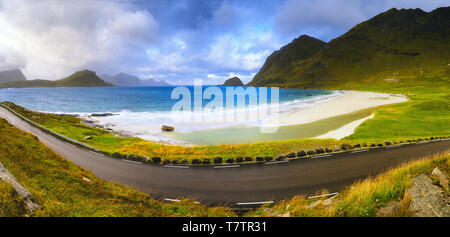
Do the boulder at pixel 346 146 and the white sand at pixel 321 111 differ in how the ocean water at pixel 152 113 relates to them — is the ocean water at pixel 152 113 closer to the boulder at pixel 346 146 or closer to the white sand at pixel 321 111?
the white sand at pixel 321 111

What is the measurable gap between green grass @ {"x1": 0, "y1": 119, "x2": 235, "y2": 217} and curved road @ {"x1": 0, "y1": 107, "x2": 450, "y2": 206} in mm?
2182

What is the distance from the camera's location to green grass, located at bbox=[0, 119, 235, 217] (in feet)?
19.1

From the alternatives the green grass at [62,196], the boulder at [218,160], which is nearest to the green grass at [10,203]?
the green grass at [62,196]

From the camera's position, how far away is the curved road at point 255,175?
1159cm

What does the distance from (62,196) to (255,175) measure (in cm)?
1147

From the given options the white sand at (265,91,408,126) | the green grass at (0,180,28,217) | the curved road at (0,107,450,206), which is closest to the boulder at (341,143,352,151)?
the curved road at (0,107,450,206)

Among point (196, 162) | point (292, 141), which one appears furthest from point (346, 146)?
point (196, 162)

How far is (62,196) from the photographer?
7668mm

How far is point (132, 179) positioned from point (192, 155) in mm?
6386

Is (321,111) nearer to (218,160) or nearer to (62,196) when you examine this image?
(218,160)

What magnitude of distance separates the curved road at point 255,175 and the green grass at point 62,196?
2.18 m
